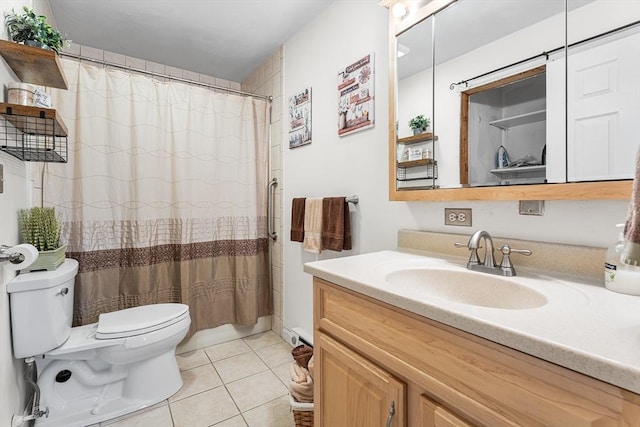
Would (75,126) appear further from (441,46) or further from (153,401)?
(441,46)

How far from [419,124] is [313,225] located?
848 mm

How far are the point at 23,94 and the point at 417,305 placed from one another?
5.36 feet

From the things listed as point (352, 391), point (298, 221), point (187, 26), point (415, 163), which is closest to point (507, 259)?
point (415, 163)

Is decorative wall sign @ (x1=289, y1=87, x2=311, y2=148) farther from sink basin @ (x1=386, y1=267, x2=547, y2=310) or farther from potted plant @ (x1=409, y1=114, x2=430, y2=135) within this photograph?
sink basin @ (x1=386, y1=267, x2=547, y2=310)

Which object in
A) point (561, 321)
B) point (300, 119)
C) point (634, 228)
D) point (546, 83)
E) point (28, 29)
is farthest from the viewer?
point (300, 119)

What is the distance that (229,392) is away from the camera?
1.74 m

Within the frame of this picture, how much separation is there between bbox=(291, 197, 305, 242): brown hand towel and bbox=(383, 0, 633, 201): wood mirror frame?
736mm

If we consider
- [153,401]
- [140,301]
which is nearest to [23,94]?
[140,301]

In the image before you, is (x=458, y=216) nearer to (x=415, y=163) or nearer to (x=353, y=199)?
(x=415, y=163)

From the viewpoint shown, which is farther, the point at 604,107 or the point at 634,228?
the point at 604,107

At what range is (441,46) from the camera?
1.24 metres

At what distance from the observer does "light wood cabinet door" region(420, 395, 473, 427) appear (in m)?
0.64

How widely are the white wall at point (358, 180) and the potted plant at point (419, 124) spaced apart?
6.8 inches

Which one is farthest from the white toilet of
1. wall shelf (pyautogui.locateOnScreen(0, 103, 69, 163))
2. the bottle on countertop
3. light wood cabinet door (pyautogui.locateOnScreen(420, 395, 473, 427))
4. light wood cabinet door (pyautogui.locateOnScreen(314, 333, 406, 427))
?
the bottle on countertop
